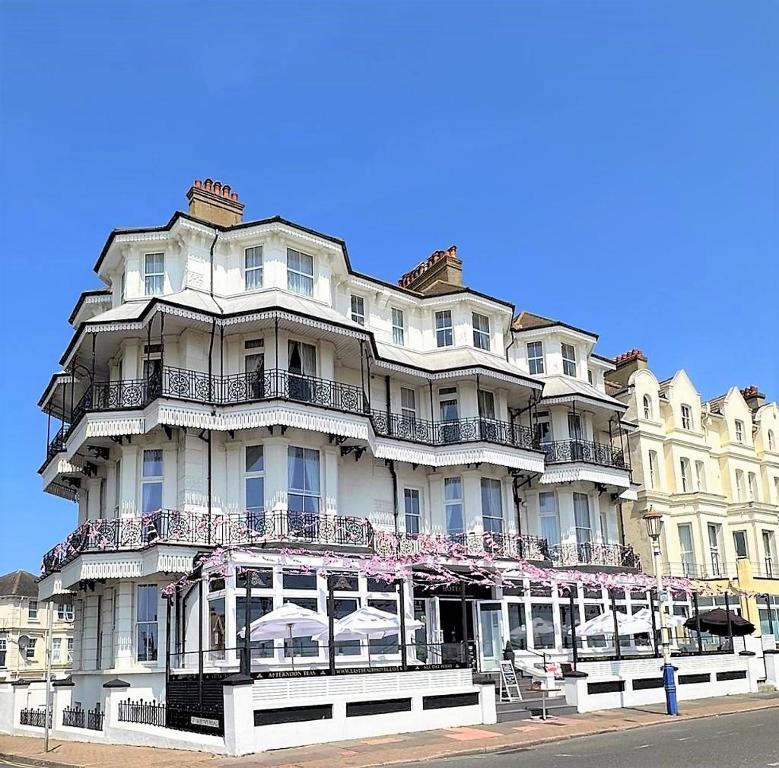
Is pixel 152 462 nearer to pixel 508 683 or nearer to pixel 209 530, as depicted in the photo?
pixel 209 530

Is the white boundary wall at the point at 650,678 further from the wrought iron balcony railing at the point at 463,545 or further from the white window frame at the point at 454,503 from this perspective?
the white window frame at the point at 454,503

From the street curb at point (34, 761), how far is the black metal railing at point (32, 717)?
13.0 ft

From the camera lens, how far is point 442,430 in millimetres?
31766

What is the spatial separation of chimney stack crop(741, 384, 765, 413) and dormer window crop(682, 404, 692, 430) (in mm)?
7698

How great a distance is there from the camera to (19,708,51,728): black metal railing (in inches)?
942

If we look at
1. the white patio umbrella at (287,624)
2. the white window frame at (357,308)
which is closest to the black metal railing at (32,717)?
the white patio umbrella at (287,624)

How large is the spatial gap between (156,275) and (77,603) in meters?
10.8

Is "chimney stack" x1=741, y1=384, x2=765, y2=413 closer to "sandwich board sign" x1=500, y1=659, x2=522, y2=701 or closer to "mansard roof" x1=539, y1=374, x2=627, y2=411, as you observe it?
"mansard roof" x1=539, y1=374, x2=627, y2=411

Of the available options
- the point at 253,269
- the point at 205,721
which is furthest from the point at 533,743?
the point at 253,269

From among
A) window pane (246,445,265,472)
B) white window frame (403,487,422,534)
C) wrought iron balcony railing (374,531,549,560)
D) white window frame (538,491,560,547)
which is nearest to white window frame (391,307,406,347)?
white window frame (403,487,422,534)

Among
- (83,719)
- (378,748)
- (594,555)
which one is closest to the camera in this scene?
(378,748)

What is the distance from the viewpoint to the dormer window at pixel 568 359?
3706cm

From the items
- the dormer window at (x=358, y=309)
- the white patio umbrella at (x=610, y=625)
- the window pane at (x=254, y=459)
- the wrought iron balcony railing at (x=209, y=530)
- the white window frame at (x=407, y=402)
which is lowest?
the white patio umbrella at (x=610, y=625)

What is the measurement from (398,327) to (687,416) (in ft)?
57.0
